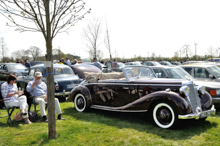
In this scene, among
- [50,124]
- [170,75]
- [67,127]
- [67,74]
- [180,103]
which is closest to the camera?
[50,124]

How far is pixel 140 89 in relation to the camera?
218 inches

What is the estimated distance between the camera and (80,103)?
6895 mm

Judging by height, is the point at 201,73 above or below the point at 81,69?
below

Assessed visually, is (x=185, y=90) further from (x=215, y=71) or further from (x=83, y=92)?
(x=215, y=71)

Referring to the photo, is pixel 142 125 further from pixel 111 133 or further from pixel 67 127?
pixel 67 127

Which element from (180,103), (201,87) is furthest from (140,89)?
(201,87)

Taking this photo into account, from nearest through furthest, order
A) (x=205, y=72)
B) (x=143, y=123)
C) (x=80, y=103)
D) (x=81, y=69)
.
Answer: (x=143, y=123) < (x=80, y=103) < (x=205, y=72) < (x=81, y=69)

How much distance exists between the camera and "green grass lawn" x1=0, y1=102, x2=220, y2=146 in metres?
4.14

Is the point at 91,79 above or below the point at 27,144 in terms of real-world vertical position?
above

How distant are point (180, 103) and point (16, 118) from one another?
14.6 ft

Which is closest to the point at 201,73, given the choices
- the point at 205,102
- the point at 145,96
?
the point at 205,102

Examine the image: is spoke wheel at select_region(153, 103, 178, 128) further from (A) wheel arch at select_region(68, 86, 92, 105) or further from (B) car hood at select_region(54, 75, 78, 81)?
(B) car hood at select_region(54, 75, 78, 81)

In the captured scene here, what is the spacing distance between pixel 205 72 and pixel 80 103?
5.42 m

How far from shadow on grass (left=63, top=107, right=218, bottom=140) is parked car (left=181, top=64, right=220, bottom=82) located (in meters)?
3.16
